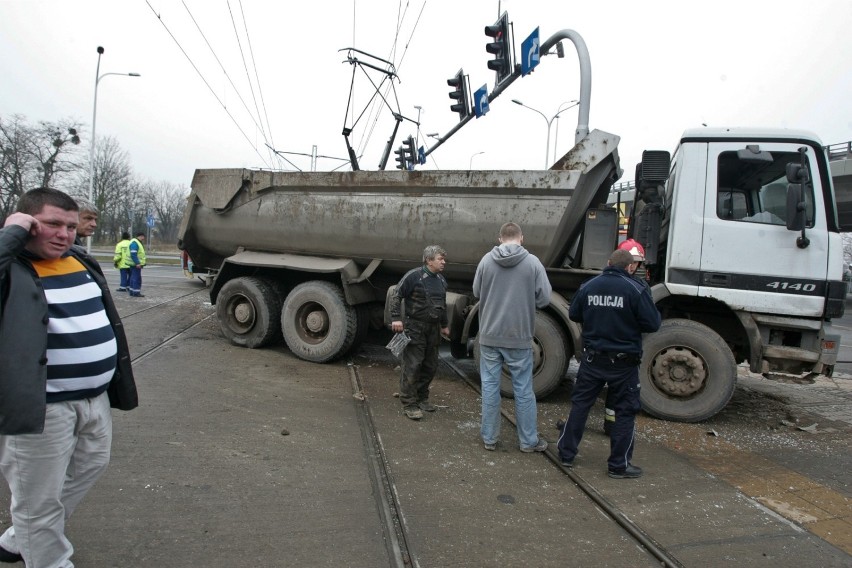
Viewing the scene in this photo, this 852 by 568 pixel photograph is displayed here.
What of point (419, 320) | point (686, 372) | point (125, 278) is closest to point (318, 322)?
point (419, 320)

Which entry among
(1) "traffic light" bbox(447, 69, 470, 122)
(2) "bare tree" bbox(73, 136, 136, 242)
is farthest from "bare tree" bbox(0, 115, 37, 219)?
(1) "traffic light" bbox(447, 69, 470, 122)

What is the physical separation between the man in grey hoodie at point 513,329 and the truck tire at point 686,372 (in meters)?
1.64

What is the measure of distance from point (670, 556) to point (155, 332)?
25.3 feet

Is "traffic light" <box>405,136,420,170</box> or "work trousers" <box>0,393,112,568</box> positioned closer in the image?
"work trousers" <box>0,393,112,568</box>

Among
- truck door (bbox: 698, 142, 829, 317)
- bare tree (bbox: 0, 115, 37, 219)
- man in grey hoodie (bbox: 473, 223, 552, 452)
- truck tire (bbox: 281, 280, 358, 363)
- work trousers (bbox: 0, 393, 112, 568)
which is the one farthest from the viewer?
bare tree (bbox: 0, 115, 37, 219)

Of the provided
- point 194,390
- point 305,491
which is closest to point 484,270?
point 305,491

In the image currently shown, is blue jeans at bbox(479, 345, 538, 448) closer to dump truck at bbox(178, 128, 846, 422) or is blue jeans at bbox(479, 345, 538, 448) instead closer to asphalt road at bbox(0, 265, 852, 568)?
asphalt road at bbox(0, 265, 852, 568)

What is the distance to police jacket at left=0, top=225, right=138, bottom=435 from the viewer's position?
2.05 metres

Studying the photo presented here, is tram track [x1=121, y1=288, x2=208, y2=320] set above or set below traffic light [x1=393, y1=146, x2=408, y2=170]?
below

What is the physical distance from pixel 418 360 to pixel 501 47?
724cm

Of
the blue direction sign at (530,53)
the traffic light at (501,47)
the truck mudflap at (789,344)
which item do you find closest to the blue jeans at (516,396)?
the truck mudflap at (789,344)

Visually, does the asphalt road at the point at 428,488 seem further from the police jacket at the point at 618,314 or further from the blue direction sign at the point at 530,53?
the blue direction sign at the point at 530,53

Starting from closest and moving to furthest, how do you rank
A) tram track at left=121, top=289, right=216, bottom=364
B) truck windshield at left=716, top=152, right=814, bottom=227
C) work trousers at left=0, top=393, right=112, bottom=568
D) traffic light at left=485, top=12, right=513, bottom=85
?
work trousers at left=0, top=393, right=112, bottom=568
truck windshield at left=716, top=152, right=814, bottom=227
tram track at left=121, top=289, right=216, bottom=364
traffic light at left=485, top=12, right=513, bottom=85

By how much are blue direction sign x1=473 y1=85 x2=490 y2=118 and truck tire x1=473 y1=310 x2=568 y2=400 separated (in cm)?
784
